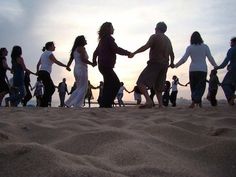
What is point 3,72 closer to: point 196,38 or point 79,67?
point 79,67

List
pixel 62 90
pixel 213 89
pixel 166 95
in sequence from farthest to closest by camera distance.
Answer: pixel 62 90 < pixel 166 95 < pixel 213 89

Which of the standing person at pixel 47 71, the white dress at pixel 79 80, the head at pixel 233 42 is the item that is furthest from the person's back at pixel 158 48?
the standing person at pixel 47 71

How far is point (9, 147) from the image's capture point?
1946 mm

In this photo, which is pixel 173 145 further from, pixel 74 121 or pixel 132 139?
pixel 74 121

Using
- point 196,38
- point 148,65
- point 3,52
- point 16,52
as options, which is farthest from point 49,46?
point 196,38

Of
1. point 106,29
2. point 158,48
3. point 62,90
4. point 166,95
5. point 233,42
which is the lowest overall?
point 166,95

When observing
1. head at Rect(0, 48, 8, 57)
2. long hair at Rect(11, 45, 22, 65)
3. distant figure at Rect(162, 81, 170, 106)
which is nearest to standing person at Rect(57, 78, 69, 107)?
distant figure at Rect(162, 81, 170, 106)

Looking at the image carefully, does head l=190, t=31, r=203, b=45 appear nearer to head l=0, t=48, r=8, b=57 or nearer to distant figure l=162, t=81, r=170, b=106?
head l=0, t=48, r=8, b=57

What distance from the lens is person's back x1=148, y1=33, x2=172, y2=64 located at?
7410mm

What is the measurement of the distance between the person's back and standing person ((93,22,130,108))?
1.63 ft

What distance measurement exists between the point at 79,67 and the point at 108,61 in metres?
0.91

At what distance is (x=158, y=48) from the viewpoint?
7387 millimetres

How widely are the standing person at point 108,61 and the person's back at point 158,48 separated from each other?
498mm

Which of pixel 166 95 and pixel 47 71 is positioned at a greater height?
pixel 47 71
